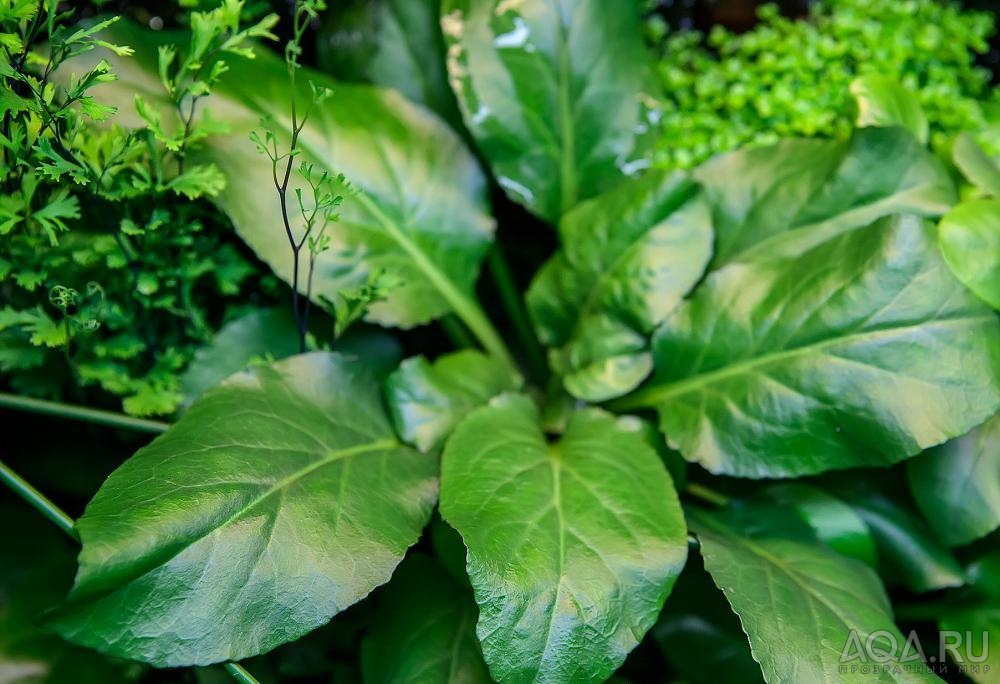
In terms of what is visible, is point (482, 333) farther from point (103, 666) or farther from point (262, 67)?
point (103, 666)

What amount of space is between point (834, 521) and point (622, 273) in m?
0.43

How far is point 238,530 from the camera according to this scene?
27.8 inches

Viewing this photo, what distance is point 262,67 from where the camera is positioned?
1.02m

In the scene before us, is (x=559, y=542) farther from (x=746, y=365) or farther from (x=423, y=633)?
(x=746, y=365)

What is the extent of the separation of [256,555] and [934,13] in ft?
4.42

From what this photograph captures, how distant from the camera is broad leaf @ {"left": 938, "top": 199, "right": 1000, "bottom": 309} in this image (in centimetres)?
87

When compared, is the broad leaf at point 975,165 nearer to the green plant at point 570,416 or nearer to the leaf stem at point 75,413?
the green plant at point 570,416

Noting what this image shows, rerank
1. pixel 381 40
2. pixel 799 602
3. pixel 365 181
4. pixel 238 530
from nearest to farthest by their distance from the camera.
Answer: pixel 238 530 < pixel 799 602 < pixel 365 181 < pixel 381 40

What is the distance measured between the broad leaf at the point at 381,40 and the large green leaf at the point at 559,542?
0.60 meters

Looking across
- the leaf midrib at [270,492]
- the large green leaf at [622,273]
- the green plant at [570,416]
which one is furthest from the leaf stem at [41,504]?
the large green leaf at [622,273]

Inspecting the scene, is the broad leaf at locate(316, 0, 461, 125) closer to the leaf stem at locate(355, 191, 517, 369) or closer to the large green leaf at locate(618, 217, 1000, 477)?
the leaf stem at locate(355, 191, 517, 369)

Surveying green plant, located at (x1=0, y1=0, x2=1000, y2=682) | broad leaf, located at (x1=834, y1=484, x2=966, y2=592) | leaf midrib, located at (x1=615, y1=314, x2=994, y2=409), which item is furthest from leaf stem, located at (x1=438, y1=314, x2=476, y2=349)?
broad leaf, located at (x1=834, y1=484, x2=966, y2=592)

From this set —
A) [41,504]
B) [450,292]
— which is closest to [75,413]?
[41,504]

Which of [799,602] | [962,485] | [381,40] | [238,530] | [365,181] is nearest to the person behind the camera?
[238,530]
